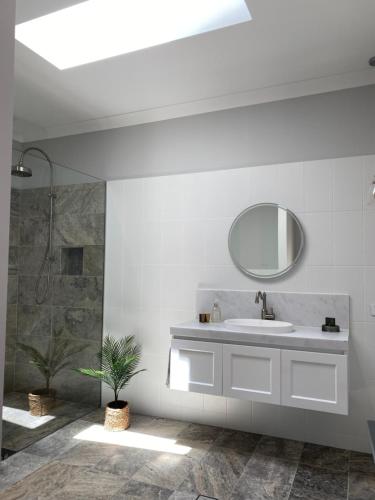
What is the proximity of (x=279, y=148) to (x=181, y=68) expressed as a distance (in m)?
0.94

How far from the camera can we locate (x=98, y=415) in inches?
126

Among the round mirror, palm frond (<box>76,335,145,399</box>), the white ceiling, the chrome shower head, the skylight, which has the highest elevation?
the skylight

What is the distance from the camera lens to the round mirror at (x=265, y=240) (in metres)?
2.81

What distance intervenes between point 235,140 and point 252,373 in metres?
1.81

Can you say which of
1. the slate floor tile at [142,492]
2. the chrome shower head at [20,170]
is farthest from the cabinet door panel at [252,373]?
the chrome shower head at [20,170]

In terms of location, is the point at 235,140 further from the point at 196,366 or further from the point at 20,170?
the point at 196,366

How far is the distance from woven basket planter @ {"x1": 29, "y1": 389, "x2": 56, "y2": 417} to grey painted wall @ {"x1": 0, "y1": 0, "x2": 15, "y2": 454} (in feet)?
8.04

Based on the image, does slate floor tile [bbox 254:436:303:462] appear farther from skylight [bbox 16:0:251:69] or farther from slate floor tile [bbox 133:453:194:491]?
skylight [bbox 16:0:251:69]

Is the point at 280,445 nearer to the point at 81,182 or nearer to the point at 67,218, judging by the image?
the point at 67,218

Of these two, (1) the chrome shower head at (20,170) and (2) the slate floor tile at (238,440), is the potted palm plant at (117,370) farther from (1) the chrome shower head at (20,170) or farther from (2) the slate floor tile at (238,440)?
(1) the chrome shower head at (20,170)

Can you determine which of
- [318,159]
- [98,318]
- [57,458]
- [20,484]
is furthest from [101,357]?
[318,159]

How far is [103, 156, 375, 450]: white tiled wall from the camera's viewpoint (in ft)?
8.63

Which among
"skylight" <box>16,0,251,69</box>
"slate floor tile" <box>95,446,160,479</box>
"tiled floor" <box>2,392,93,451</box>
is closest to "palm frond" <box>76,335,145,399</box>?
"tiled floor" <box>2,392,93,451</box>

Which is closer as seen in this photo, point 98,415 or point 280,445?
point 280,445
